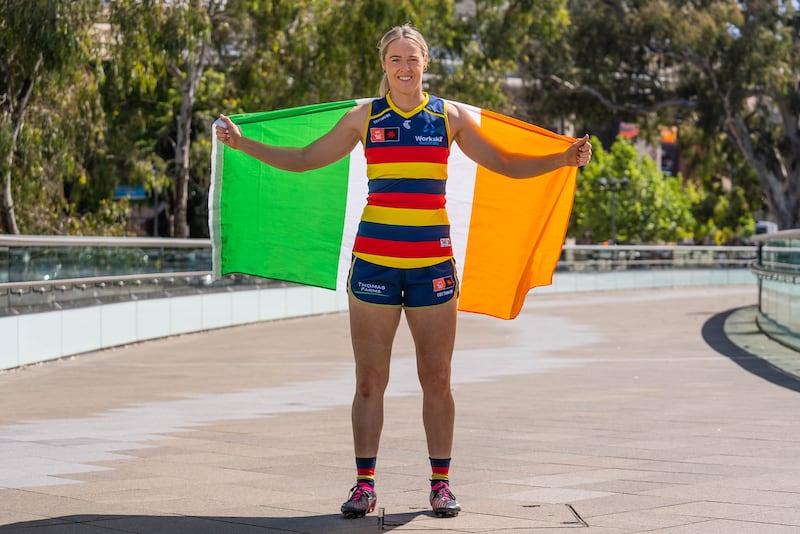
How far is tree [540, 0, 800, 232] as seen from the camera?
45906 mm

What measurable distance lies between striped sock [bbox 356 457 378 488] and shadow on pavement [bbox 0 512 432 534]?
143 mm

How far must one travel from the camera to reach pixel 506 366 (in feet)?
47.4

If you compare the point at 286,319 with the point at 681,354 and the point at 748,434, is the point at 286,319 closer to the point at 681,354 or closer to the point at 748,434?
the point at 681,354

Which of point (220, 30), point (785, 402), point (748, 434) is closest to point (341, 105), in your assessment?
point (748, 434)

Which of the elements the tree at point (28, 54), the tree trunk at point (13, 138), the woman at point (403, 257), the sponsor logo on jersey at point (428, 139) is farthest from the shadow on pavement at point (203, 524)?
the tree trunk at point (13, 138)

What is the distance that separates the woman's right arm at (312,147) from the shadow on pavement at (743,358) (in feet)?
20.9

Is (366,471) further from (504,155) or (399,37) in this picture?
(399,37)

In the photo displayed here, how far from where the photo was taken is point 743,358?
1506 cm

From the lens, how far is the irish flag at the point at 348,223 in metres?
6.78

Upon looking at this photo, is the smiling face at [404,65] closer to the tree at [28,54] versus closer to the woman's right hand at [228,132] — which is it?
the woman's right hand at [228,132]

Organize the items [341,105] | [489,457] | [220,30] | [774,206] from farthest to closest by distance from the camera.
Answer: [774,206]
[220,30]
[489,457]
[341,105]

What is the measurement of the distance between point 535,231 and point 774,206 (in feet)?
151

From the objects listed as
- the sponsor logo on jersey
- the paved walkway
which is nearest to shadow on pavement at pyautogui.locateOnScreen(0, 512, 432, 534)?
the paved walkway

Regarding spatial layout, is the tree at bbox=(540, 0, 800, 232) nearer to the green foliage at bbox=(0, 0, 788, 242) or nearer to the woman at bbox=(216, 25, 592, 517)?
the green foliage at bbox=(0, 0, 788, 242)
